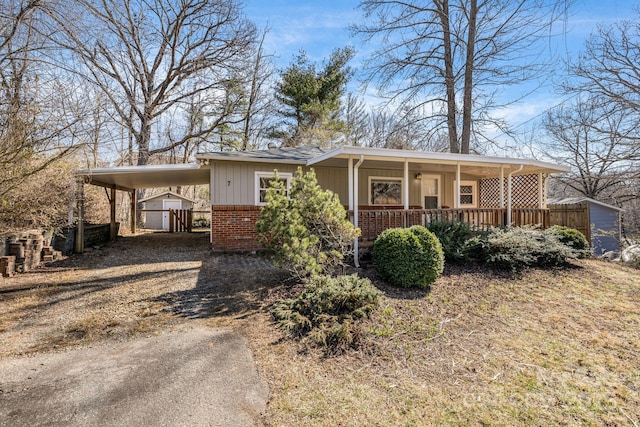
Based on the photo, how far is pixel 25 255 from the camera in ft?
22.4

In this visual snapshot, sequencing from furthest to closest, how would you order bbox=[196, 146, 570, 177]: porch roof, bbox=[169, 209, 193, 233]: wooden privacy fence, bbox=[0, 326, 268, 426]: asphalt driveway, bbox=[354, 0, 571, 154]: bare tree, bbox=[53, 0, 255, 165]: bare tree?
bbox=[169, 209, 193, 233]: wooden privacy fence < bbox=[53, 0, 255, 165]: bare tree < bbox=[354, 0, 571, 154]: bare tree < bbox=[196, 146, 570, 177]: porch roof < bbox=[0, 326, 268, 426]: asphalt driveway

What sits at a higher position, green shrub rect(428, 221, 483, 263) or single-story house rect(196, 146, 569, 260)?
single-story house rect(196, 146, 569, 260)

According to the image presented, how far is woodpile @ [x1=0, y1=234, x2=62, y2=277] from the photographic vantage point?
6.35 metres

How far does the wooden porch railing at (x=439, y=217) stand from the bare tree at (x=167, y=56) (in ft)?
43.5

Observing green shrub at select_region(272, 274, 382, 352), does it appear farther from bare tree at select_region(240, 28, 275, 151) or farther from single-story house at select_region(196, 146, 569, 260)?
bare tree at select_region(240, 28, 275, 151)

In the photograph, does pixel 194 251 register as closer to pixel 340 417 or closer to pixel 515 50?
pixel 340 417

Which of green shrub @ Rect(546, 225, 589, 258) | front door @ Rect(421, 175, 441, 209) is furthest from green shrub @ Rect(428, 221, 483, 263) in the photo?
front door @ Rect(421, 175, 441, 209)

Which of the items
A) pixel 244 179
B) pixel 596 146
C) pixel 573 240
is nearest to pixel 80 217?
pixel 244 179

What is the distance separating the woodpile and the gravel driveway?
0.27 m

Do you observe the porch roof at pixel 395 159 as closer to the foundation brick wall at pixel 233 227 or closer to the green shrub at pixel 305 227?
the foundation brick wall at pixel 233 227

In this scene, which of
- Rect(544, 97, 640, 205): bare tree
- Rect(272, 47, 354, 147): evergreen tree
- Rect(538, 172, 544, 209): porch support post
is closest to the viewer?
Rect(538, 172, 544, 209): porch support post

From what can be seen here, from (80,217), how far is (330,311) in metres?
8.03

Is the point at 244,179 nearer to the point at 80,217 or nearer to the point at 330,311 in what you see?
the point at 80,217

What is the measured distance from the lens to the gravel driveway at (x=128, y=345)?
2.51 metres
